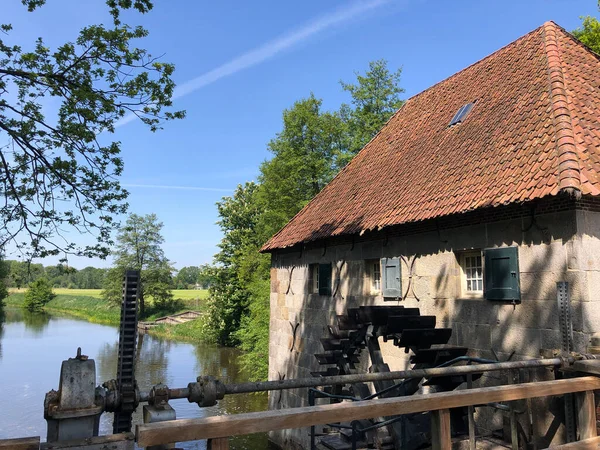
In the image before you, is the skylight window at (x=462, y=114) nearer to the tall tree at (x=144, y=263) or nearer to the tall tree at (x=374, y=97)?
the tall tree at (x=374, y=97)

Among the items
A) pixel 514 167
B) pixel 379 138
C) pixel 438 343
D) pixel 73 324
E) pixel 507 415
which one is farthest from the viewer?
pixel 73 324

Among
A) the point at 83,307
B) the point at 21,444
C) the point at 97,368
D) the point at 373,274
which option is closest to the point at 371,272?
the point at 373,274

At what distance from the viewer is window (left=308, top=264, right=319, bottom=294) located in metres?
11.1

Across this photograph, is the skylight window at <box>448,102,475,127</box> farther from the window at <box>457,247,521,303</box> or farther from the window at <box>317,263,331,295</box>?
the window at <box>317,263,331,295</box>

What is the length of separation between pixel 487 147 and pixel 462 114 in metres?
1.96

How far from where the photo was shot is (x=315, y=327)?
35.4 feet

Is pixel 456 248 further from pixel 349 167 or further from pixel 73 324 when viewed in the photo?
Answer: pixel 73 324

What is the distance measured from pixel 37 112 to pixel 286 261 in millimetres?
6819

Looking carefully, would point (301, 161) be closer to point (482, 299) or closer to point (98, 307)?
point (482, 299)

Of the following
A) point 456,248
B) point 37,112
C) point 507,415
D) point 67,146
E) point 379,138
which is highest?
point 379,138

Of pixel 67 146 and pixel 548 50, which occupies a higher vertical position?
pixel 548 50

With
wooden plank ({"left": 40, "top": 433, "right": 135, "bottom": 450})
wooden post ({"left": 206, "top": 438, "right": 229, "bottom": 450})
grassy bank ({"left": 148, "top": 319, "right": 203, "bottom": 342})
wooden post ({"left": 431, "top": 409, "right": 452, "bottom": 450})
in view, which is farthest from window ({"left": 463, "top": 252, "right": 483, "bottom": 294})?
grassy bank ({"left": 148, "top": 319, "right": 203, "bottom": 342})

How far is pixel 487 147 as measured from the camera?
7.21 meters

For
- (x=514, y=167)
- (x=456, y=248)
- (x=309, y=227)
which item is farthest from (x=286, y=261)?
(x=514, y=167)
